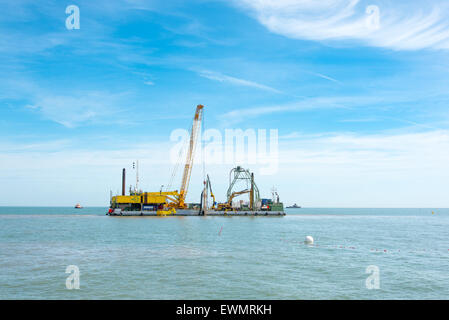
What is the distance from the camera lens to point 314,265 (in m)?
35.1

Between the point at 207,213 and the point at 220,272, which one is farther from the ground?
the point at 220,272

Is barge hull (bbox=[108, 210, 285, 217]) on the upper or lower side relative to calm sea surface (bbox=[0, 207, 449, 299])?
lower

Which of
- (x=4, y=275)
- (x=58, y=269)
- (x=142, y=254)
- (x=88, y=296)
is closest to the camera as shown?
(x=88, y=296)

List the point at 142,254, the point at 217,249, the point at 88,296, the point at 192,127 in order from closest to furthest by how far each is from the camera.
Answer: the point at 88,296
the point at 142,254
the point at 217,249
the point at 192,127

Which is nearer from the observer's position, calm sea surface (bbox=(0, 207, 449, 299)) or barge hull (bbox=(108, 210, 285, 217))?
calm sea surface (bbox=(0, 207, 449, 299))

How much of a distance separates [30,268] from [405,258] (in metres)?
40.9

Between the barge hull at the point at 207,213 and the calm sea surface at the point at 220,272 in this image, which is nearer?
the calm sea surface at the point at 220,272

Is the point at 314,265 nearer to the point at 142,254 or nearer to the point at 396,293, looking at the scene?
the point at 396,293

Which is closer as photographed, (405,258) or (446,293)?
(446,293)

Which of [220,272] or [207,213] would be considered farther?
[207,213]

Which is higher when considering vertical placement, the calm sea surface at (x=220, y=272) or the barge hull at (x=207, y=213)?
the calm sea surface at (x=220, y=272)
